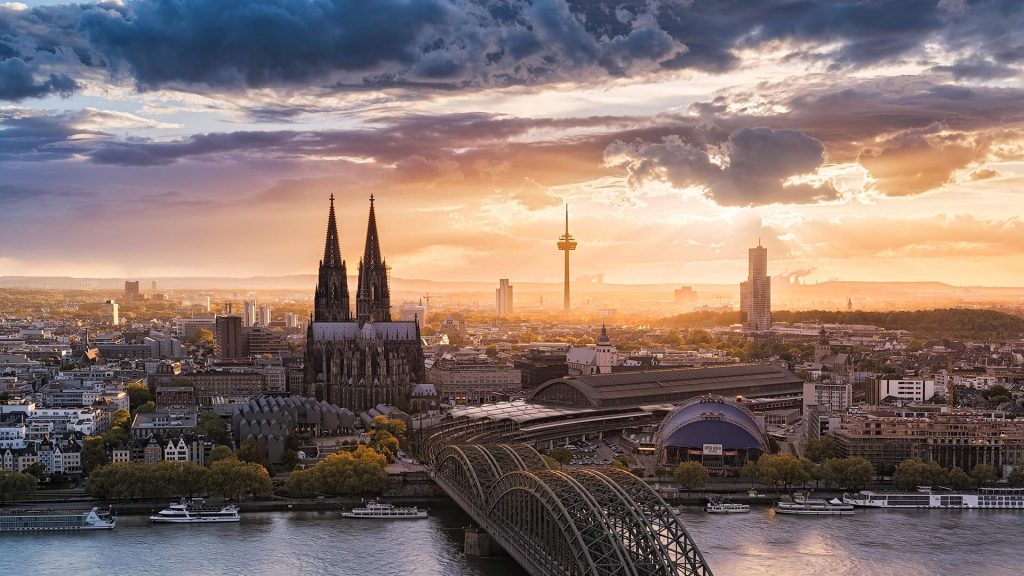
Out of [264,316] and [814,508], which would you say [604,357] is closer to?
[814,508]

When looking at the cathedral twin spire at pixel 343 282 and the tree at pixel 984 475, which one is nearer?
the tree at pixel 984 475

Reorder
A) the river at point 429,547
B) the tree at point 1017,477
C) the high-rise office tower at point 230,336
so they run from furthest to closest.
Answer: the high-rise office tower at point 230,336
the tree at point 1017,477
the river at point 429,547

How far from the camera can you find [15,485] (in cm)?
3541

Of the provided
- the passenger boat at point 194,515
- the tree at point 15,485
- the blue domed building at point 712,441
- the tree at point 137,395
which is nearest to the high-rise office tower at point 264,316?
the tree at point 137,395

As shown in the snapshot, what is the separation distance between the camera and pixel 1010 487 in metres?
39.1

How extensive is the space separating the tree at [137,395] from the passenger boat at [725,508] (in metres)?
29.4

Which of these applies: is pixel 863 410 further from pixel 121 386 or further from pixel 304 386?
pixel 121 386

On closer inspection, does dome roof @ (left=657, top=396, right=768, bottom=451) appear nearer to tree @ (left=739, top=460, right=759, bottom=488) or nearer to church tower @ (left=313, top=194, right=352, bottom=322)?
tree @ (left=739, top=460, right=759, bottom=488)

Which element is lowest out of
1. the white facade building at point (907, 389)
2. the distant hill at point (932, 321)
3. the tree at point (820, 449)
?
the tree at point (820, 449)

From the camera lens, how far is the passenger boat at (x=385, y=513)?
34.0 m

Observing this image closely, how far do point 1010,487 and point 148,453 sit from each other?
2580 cm

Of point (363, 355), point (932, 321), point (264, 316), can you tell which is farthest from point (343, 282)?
point (264, 316)

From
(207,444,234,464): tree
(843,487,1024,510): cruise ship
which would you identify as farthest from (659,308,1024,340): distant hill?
(207,444,234,464): tree

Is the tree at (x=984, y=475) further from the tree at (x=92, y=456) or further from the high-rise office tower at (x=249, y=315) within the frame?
the high-rise office tower at (x=249, y=315)
